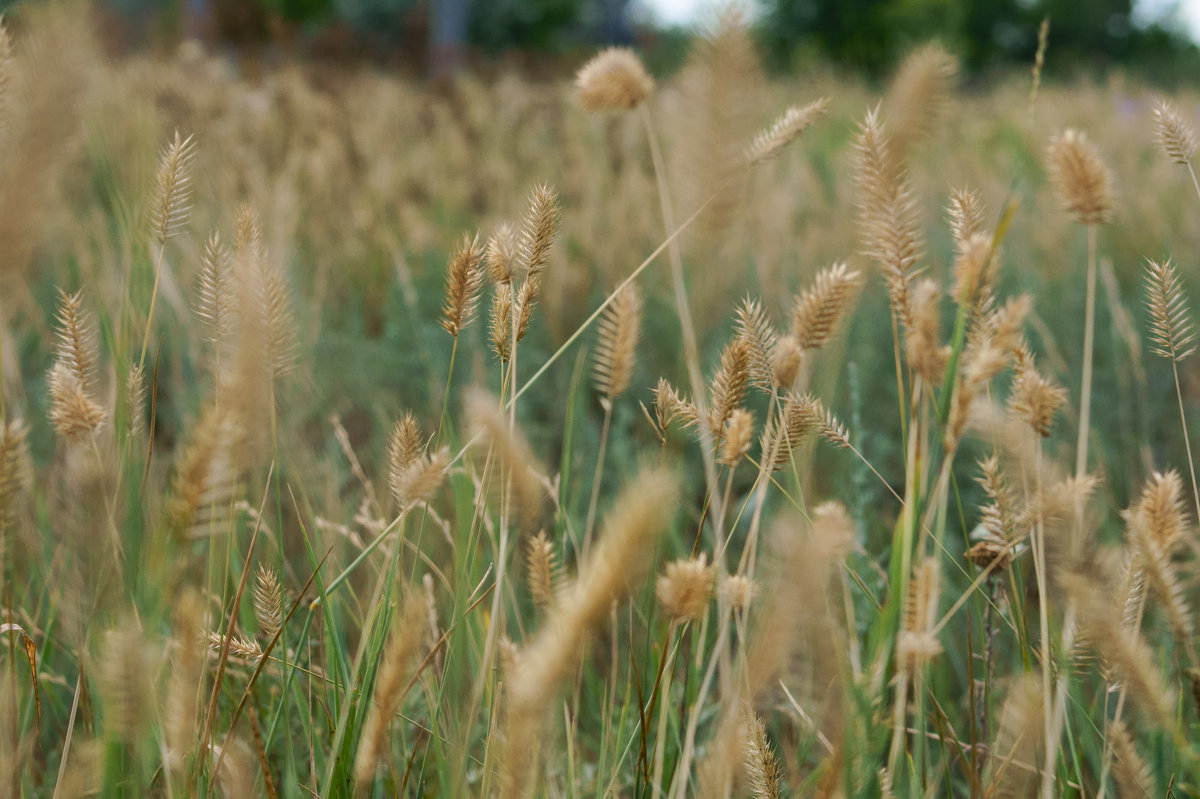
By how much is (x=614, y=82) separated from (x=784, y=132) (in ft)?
0.53

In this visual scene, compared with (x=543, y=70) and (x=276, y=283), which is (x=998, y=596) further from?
(x=543, y=70)

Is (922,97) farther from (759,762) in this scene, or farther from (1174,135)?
(759,762)

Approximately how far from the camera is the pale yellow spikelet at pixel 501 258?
2.35 ft

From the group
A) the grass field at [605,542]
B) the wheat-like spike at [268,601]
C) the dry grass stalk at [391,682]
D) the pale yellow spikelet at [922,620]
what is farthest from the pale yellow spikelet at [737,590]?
the wheat-like spike at [268,601]

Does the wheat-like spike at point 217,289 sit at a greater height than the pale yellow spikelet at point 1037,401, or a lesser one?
greater

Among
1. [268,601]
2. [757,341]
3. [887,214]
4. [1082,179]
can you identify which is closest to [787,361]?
[757,341]

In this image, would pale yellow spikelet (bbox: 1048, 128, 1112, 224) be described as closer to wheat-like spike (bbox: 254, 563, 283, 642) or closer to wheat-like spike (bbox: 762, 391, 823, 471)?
wheat-like spike (bbox: 762, 391, 823, 471)

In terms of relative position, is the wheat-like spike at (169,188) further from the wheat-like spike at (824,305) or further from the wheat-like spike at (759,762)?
the wheat-like spike at (759,762)

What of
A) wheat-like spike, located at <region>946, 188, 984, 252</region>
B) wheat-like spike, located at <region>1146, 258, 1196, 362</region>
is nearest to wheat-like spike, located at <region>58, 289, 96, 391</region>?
wheat-like spike, located at <region>946, 188, 984, 252</region>

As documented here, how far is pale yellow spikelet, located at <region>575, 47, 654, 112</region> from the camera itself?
0.78 m

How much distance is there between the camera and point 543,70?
32.3 feet

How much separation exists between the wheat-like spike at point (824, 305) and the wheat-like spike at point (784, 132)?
0.16 metres

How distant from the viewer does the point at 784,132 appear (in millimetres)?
777

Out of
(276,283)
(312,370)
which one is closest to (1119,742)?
(276,283)
